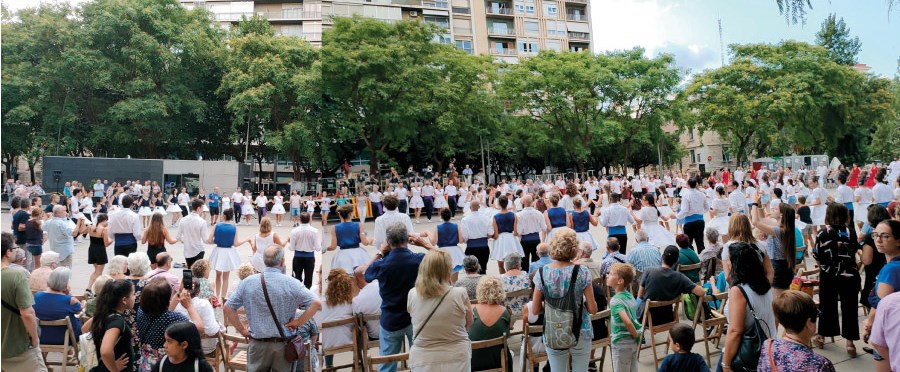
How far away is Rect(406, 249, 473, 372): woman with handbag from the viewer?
3533mm

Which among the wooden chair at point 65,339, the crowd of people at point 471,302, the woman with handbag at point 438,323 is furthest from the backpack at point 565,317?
the wooden chair at point 65,339

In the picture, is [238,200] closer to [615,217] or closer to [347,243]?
[347,243]

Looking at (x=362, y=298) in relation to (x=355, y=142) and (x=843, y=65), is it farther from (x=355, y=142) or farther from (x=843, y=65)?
(x=843, y=65)

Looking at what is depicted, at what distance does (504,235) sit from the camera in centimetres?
873

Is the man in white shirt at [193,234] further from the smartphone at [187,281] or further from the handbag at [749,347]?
the handbag at [749,347]

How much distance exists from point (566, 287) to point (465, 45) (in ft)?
99.5

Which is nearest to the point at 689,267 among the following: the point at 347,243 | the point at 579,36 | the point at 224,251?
the point at 347,243

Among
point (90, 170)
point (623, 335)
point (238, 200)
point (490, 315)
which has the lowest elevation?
point (623, 335)

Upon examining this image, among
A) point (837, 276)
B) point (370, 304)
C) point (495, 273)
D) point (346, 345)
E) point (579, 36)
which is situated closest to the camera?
point (346, 345)

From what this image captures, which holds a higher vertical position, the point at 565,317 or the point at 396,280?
the point at 396,280

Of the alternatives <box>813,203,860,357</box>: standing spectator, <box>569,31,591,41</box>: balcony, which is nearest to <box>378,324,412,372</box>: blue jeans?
<box>813,203,860,357</box>: standing spectator

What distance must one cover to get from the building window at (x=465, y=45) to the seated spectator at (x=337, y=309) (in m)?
27.6

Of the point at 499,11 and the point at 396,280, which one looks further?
the point at 499,11

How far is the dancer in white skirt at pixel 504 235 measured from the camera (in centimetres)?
866
